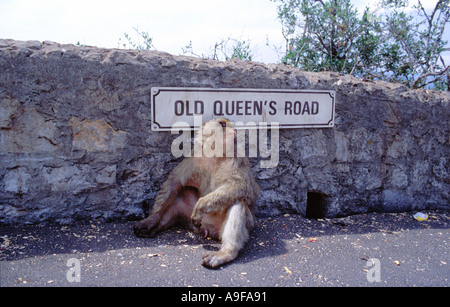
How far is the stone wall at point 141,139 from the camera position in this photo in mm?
2770

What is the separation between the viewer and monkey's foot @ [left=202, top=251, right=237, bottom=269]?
245 cm

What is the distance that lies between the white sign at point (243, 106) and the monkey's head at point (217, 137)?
239 millimetres

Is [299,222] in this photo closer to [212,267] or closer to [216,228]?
[216,228]

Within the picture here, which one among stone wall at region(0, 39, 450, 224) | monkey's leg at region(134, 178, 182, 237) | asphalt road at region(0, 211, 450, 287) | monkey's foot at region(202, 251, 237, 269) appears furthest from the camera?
monkey's leg at region(134, 178, 182, 237)

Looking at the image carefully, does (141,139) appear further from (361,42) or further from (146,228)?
(361,42)

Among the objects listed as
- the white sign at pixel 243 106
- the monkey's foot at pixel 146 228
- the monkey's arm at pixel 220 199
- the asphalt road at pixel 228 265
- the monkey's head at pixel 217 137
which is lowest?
the asphalt road at pixel 228 265

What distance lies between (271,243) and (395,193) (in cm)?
190

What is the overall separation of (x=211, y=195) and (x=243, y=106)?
972 mm

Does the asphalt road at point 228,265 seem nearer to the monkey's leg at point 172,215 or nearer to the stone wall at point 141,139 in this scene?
the monkey's leg at point 172,215

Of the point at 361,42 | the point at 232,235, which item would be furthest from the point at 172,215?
the point at 361,42

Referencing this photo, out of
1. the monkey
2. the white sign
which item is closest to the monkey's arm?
the monkey

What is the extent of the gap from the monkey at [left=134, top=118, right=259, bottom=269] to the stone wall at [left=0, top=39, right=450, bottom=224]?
0.78 ft

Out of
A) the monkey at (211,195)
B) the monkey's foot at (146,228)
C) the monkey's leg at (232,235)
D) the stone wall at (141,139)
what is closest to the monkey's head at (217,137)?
the monkey at (211,195)

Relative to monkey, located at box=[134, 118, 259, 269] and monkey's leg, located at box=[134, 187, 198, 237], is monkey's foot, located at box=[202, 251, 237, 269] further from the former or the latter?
monkey's leg, located at box=[134, 187, 198, 237]
